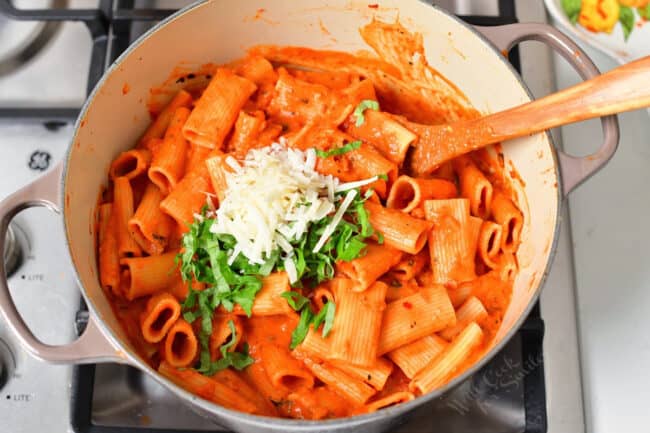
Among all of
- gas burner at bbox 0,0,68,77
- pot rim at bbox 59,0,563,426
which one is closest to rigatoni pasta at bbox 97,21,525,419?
pot rim at bbox 59,0,563,426

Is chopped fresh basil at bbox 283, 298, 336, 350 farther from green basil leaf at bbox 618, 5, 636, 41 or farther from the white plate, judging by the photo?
green basil leaf at bbox 618, 5, 636, 41

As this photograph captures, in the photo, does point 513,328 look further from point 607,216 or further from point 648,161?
point 648,161

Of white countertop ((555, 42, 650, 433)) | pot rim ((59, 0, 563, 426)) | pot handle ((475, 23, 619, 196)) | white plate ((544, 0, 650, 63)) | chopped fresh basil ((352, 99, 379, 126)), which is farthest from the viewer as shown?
white plate ((544, 0, 650, 63))

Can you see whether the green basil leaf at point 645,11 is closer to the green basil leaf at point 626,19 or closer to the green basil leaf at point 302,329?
the green basil leaf at point 626,19

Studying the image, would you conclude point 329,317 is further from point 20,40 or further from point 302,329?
point 20,40

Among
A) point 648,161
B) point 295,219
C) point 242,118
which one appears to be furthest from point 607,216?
point 242,118

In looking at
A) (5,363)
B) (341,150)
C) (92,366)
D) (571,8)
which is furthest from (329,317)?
(571,8)
